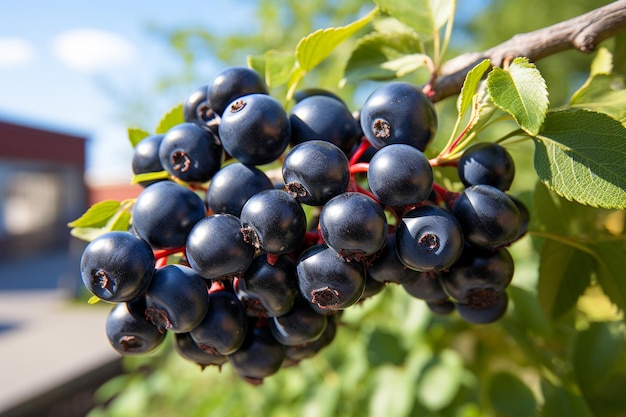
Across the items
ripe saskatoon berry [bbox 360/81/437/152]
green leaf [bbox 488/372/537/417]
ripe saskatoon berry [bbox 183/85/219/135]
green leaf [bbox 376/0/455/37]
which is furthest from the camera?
green leaf [bbox 488/372/537/417]

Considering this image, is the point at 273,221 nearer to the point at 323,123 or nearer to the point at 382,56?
the point at 323,123

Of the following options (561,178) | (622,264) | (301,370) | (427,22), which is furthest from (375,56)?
(301,370)

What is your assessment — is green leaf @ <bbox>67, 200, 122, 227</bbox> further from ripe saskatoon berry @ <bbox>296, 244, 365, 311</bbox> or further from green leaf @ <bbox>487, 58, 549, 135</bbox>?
green leaf @ <bbox>487, 58, 549, 135</bbox>

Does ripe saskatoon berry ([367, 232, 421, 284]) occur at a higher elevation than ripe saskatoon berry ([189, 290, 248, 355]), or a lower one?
higher

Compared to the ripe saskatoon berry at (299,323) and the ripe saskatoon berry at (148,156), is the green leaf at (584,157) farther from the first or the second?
the ripe saskatoon berry at (148,156)

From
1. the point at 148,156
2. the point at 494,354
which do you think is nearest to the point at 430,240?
the point at 148,156

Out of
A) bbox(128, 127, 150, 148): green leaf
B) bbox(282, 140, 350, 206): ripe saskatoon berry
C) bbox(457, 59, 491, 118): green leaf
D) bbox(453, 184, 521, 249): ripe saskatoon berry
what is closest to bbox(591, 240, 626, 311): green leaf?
bbox(453, 184, 521, 249): ripe saskatoon berry

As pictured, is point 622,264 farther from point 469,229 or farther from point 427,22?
point 427,22
